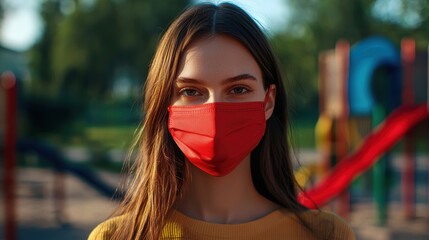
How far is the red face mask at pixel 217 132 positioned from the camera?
1.47 m

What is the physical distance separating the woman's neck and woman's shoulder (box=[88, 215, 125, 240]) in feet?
0.56

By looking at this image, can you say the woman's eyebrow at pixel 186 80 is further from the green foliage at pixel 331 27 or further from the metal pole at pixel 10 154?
the green foliage at pixel 331 27

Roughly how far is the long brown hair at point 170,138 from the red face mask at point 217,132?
70 mm

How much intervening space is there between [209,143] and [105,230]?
1.16 ft

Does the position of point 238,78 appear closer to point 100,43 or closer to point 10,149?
point 10,149

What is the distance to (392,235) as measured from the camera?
7582mm

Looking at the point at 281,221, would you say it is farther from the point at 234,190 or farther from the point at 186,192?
the point at 186,192

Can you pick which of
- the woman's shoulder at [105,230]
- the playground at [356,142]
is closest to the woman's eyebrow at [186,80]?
the woman's shoulder at [105,230]

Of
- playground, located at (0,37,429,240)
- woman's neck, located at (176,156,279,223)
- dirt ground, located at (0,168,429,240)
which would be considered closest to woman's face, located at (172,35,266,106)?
woman's neck, located at (176,156,279,223)

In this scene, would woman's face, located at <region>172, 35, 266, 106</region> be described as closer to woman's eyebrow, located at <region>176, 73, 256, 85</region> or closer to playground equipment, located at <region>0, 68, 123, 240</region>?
woman's eyebrow, located at <region>176, 73, 256, 85</region>

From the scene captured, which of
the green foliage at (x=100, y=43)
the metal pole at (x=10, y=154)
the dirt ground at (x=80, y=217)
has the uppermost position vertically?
the green foliage at (x=100, y=43)

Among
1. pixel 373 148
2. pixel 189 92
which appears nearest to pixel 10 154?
pixel 373 148

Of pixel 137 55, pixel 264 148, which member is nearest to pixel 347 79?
pixel 264 148

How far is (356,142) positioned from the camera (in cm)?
995
